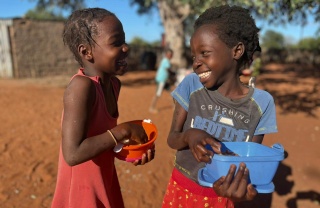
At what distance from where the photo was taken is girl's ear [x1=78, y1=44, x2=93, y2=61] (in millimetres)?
1408

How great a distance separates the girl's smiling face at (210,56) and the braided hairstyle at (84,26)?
17.8 inches

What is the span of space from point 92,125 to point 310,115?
24.7 ft

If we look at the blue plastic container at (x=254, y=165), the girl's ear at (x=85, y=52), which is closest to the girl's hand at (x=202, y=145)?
the blue plastic container at (x=254, y=165)

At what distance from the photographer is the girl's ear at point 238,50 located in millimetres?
1457

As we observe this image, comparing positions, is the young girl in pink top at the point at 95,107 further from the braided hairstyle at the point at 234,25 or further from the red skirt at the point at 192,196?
the braided hairstyle at the point at 234,25

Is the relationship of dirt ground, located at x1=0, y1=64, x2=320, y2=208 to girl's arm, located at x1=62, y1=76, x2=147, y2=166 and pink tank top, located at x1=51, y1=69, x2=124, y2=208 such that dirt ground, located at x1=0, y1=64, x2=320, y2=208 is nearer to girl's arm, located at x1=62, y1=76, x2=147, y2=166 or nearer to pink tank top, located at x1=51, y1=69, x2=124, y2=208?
pink tank top, located at x1=51, y1=69, x2=124, y2=208

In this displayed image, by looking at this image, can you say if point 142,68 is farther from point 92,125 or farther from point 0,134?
point 92,125

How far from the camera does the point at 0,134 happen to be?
5.36 m

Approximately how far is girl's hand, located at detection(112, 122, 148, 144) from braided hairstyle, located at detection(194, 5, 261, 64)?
604mm

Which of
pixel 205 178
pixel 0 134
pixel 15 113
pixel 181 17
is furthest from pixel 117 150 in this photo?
pixel 181 17

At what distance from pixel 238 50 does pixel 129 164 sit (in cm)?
316

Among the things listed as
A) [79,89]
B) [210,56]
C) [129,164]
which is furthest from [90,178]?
[129,164]

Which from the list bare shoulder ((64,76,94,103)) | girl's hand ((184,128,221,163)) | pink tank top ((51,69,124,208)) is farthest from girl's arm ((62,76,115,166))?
girl's hand ((184,128,221,163))

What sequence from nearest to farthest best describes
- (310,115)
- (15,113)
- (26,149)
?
(26,149) → (15,113) → (310,115)
